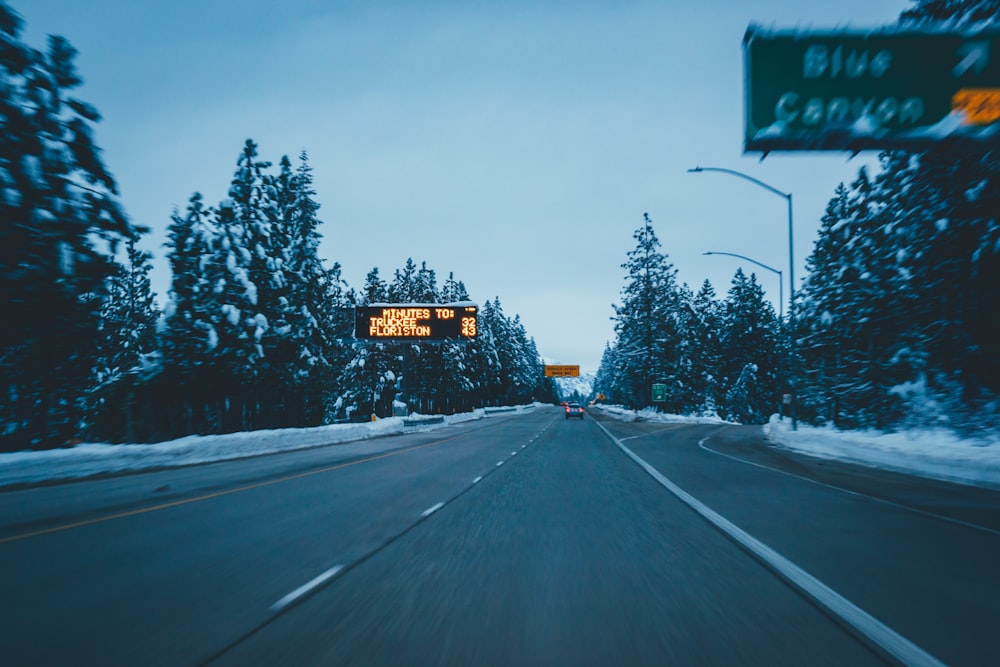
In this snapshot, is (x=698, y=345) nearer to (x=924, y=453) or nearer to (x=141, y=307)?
(x=141, y=307)

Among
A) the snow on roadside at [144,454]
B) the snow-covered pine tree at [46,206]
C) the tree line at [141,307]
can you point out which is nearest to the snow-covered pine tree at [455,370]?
the tree line at [141,307]

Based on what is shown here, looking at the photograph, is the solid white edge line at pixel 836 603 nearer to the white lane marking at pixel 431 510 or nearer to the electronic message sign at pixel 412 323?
the white lane marking at pixel 431 510

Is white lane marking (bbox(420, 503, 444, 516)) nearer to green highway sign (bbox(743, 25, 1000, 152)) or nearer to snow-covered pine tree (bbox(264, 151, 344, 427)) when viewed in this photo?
green highway sign (bbox(743, 25, 1000, 152))

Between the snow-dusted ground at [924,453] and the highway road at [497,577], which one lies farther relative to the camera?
the snow-dusted ground at [924,453]

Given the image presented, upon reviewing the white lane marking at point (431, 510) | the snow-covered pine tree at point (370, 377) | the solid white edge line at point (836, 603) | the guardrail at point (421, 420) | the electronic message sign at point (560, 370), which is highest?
the electronic message sign at point (560, 370)

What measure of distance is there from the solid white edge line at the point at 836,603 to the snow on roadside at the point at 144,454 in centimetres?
1409

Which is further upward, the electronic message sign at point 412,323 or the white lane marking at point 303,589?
the electronic message sign at point 412,323

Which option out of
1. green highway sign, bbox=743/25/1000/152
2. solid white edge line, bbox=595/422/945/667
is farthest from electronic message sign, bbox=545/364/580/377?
solid white edge line, bbox=595/422/945/667

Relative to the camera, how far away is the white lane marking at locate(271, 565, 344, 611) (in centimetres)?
586

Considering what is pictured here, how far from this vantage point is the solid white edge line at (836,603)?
15.4 feet

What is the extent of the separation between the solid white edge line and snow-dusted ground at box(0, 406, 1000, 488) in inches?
409

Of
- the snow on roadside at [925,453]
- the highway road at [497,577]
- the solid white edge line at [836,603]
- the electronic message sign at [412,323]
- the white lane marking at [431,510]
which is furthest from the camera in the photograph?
the electronic message sign at [412,323]

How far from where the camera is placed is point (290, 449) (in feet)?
95.6

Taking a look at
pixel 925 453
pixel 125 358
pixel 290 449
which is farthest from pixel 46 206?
pixel 125 358
